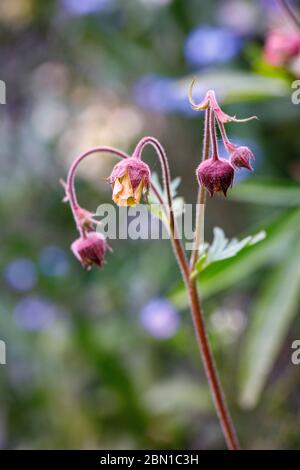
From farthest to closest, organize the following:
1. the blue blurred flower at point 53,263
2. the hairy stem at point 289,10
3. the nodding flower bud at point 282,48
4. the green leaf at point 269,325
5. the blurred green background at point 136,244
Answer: the blue blurred flower at point 53,263
the blurred green background at point 136,244
the nodding flower bud at point 282,48
the green leaf at point 269,325
the hairy stem at point 289,10

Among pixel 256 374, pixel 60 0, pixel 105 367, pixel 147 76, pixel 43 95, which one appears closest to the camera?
pixel 256 374

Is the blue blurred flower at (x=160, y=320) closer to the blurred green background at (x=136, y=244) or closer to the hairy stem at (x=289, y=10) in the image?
the blurred green background at (x=136, y=244)

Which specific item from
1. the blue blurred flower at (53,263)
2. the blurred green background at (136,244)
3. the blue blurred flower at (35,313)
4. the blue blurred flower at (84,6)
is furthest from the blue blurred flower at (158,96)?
the blue blurred flower at (35,313)

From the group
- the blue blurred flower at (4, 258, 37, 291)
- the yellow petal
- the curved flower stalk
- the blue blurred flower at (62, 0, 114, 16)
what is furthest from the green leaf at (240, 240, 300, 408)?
the blue blurred flower at (62, 0, 114, 16)

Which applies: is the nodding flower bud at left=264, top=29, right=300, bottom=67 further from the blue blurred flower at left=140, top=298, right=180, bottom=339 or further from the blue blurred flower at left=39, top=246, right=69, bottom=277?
the blue blurred flower at left=39, top=246, right=69, bottom=277

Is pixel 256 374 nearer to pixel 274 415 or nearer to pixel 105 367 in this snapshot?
pixel 274 415

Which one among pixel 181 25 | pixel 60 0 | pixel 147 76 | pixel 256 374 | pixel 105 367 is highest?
pixel 60 0

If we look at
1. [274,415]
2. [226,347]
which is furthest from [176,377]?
[274,415]
